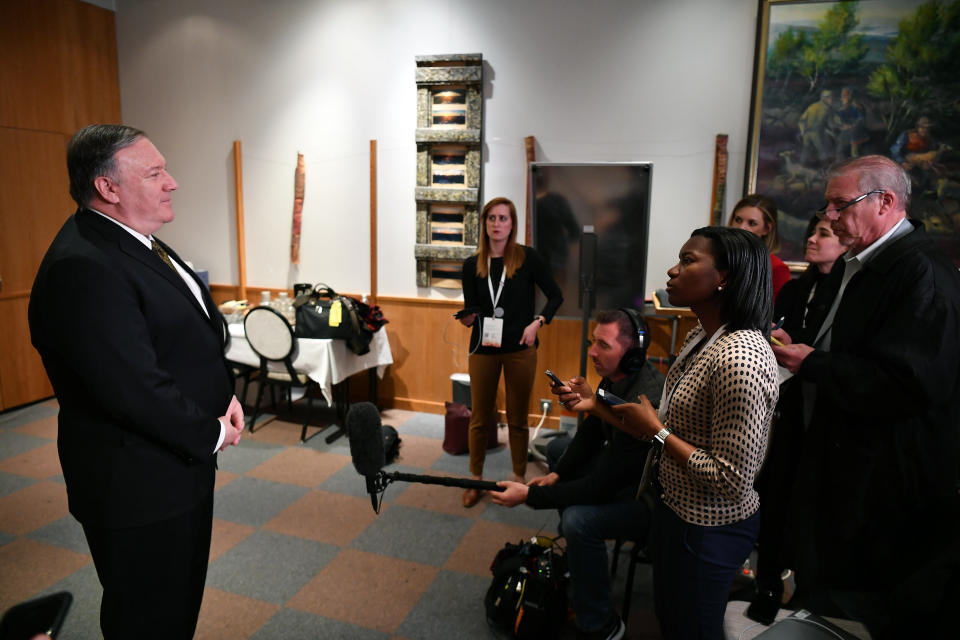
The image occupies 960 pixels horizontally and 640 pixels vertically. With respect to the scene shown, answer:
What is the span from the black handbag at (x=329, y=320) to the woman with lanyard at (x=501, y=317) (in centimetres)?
115

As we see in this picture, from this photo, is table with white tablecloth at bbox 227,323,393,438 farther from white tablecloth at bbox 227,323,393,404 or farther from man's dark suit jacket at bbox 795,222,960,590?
man's dark suit jacket at bbox 795,222,960,590

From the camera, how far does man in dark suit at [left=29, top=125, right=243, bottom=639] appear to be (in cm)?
125

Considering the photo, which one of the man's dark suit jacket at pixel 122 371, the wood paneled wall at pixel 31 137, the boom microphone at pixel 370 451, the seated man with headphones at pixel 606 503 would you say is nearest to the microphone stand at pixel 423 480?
the boom microphone at pixel 370 451

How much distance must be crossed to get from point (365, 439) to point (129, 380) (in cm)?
55

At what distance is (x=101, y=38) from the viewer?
4.92 m

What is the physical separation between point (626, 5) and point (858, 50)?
144cm

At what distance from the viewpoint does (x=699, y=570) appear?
1.37m

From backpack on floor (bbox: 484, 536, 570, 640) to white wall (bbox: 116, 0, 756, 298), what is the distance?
7.91ft

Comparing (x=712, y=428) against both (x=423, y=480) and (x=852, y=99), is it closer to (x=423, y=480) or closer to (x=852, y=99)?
(x=423, y=480)

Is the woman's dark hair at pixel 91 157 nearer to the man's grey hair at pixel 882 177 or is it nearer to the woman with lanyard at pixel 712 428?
the woman with lanyard at pixel 712 428

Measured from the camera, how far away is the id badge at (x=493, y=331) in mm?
3068

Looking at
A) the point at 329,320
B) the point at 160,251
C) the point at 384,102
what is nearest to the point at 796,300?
the point at 160,251

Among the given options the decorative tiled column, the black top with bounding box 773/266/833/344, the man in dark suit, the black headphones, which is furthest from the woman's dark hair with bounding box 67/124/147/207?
the decorative tiled column

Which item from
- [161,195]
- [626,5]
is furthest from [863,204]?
[626,5]
